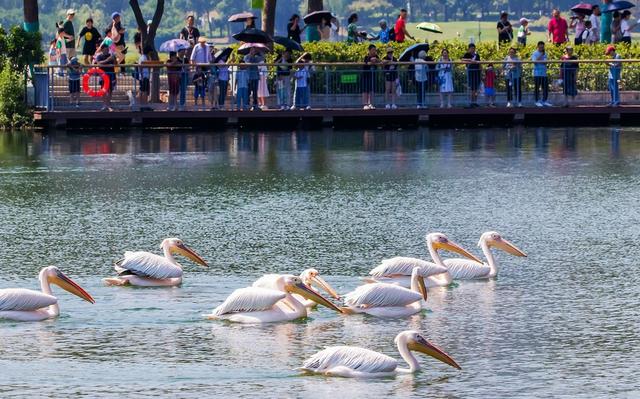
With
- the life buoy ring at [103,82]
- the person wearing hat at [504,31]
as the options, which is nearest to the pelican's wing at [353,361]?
the life buoy ring at [103,82]

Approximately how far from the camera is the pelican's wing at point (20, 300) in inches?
707

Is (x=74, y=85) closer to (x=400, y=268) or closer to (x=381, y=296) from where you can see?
(x=400, y=268)

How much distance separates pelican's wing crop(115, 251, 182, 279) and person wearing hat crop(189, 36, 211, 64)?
72.6 feet

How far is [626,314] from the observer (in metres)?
18.4

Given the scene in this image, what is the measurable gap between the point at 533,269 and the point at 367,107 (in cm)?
2129

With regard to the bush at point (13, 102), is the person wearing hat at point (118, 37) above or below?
above

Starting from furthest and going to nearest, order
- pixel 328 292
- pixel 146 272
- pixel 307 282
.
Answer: pixel 146 272, pixel 328 292, pixel 307 282

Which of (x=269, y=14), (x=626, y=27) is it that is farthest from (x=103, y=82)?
(x=626, y=27)

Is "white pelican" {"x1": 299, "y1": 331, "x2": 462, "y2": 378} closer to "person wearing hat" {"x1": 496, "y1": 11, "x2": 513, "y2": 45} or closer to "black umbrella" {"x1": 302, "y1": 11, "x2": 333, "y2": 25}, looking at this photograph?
"person wearing hat" {"x1": 496, "y1": 11, "x2": 513, "y2": 45}

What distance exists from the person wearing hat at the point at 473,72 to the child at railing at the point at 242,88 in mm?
5659

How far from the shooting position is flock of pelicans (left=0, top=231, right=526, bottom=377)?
15680 mm

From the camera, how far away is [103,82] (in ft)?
136

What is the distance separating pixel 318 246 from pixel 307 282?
14.3ft

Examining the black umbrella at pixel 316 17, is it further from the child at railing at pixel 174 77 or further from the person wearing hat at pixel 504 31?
the child at railing at pixel 174 77
